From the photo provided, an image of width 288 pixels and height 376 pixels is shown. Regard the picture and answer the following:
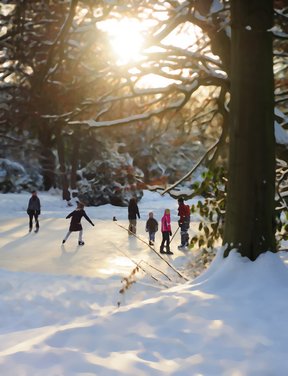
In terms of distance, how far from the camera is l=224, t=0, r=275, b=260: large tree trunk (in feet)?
17.1

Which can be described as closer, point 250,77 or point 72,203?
point 250,77

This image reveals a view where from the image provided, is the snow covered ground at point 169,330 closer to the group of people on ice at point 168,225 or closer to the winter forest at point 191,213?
the winter forest at point 191,213

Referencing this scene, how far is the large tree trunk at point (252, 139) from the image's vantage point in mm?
5215

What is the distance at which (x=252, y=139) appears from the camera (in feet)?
17.1

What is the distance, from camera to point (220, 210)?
304 inches

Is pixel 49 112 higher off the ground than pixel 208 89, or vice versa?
pixel 208 89

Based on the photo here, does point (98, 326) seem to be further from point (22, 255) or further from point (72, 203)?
point (72, 203)

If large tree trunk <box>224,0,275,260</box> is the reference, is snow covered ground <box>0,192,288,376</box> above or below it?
below

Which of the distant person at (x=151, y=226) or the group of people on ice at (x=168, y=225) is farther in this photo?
the distant person at (x=151, y=226)

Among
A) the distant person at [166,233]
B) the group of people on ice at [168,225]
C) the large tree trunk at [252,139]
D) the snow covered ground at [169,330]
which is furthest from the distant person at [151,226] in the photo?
the large tree trunk at [252,139]

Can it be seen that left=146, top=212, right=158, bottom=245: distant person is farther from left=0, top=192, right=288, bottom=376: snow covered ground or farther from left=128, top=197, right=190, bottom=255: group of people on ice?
left=0, top=192, right=288, bottom=376: snow covered ground

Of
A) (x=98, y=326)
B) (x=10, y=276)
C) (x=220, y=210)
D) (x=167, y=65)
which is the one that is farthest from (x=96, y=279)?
(x=98, y=326)

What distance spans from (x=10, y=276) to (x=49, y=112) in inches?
141

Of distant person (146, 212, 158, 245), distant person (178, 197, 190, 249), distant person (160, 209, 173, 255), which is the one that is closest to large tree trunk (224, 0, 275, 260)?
distant person (160, 209, 173, 255)
